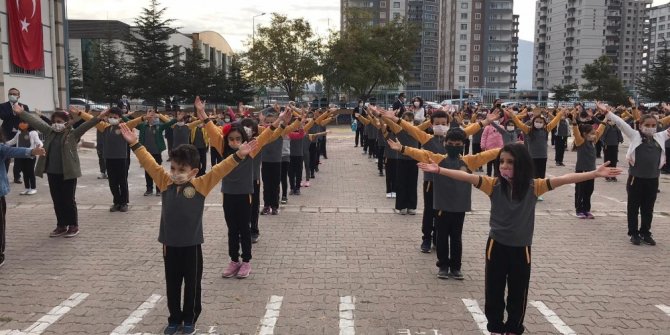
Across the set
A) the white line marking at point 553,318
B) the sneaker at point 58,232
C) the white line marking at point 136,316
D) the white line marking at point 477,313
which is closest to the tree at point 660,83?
the white line marking at point 553,318

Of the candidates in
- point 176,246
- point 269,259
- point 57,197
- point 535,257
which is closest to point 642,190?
point 535,257

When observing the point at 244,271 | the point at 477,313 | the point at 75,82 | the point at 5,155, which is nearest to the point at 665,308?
the point at 477,313

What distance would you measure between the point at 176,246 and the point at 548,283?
163 inches

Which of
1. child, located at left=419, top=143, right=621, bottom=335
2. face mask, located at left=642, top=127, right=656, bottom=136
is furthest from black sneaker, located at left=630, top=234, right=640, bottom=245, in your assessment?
child, located at left=419, top=143, right=621, bottom=335

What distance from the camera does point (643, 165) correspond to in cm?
784

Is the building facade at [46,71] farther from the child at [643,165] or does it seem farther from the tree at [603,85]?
the tree at [603,85]

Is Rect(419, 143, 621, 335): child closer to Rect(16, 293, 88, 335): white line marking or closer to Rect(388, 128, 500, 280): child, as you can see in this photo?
Rect(388, 128, 500, 280): child

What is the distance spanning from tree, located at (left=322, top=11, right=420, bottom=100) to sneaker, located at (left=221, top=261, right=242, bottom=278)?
35.1 m

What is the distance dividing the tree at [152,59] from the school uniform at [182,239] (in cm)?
3805

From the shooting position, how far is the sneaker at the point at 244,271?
6242 millimetres

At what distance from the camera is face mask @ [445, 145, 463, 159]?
6.13m

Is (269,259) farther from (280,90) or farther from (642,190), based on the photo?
(280,90)

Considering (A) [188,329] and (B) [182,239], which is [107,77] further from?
(A) [188,329]

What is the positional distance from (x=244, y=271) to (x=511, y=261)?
3150 millimetres
